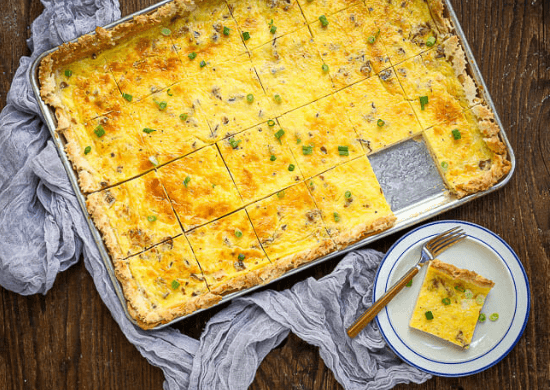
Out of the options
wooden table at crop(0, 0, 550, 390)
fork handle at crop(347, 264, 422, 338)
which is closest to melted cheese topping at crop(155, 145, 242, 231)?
wooden table at crop(0, 0, 550, 390)

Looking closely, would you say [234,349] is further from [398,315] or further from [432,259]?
[432,259]

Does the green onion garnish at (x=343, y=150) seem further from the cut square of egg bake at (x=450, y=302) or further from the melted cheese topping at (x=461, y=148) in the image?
the cut square of egg bake at (x=450, y=302)

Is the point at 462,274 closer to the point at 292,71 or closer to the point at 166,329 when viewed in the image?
the point at 292,71

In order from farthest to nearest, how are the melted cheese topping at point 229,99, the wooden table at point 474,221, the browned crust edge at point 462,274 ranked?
the wooden table at point 474,221 < the melted cheese topping at point 229,99 < the browned crust edge at point 462,274

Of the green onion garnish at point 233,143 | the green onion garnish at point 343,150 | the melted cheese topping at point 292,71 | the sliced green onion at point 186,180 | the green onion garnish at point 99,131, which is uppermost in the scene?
the melted cheese topping at point 292,71

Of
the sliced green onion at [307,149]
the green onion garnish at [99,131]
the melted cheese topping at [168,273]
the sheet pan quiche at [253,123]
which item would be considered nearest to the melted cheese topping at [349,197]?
the sheet pan quiche at [253,123]

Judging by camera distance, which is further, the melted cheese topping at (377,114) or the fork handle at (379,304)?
the melted cheese topping at (377,114)

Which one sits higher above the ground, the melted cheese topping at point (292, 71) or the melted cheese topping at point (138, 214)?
the melted cheese topping at point (292, 71)

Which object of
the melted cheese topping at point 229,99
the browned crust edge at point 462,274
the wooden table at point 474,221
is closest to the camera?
the browned crust edge at point 462,274
